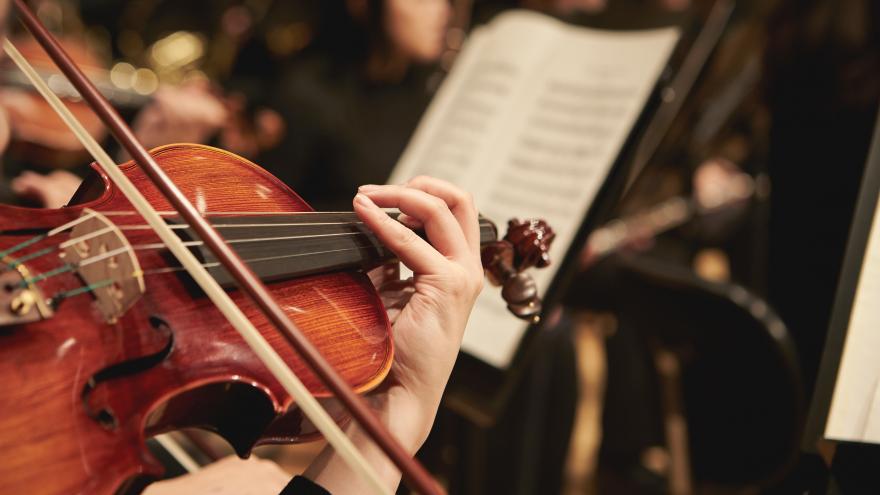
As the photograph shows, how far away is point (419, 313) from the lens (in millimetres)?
622

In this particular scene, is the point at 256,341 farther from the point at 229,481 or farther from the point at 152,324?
the point at 229,481

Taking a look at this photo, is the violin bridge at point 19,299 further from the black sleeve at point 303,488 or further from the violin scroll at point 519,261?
the violin scroll at point 519,261

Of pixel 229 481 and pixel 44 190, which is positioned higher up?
pixel 44 190

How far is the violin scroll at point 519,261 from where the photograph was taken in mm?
689

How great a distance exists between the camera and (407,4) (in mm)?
1681

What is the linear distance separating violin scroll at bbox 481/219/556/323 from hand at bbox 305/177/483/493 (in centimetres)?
7

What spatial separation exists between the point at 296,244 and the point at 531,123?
0.60 m

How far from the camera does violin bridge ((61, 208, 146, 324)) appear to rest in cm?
48

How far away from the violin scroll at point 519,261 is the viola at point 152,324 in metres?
0.15

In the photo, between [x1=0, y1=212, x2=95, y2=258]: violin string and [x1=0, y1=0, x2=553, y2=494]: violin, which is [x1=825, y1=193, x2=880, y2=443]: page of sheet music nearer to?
[x1=0, y1=0, x2=553, y2=494]: violin

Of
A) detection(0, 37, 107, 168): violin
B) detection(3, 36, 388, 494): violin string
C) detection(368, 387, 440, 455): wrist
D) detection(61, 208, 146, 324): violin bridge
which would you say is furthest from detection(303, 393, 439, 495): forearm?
detection(0, 37, 107, 168): violin

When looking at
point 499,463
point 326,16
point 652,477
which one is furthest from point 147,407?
point 326,16

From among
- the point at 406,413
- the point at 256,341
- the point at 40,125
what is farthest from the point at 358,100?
the point at 256,341

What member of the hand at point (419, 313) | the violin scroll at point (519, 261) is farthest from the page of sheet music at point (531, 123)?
the hand at point (419, 313)
